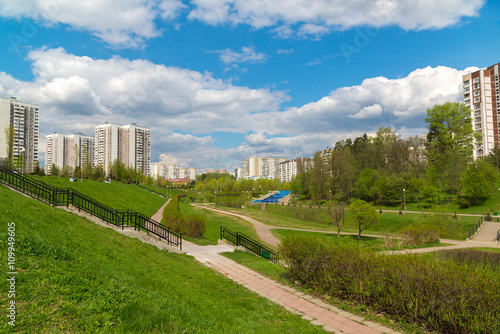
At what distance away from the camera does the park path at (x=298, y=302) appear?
5371 millimetres

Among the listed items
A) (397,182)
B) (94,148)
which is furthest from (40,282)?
(94,148)

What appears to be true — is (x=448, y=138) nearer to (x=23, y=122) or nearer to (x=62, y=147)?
(x=23, y=122)

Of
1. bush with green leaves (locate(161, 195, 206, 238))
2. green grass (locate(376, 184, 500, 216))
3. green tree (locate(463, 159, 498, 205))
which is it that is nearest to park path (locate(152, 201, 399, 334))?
bush with green leaves (locate(161, 195, 206, 238))

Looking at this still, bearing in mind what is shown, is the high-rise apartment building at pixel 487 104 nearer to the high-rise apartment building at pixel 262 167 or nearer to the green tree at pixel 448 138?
the green tree at pixel 448 138

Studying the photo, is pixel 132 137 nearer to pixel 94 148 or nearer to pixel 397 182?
pixel 94 148

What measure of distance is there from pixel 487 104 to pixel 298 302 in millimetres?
82407

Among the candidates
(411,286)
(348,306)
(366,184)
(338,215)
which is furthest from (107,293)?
(366,184)

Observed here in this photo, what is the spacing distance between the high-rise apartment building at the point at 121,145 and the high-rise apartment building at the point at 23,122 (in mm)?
18634

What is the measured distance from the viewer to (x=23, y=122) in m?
73.5

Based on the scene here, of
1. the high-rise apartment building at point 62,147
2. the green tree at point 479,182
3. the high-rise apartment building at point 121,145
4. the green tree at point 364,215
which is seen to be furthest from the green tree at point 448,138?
the high-rise apartment building at point 62,147

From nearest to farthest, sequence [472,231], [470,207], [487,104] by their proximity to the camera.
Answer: [472,231]
[470,207]
[487,104]

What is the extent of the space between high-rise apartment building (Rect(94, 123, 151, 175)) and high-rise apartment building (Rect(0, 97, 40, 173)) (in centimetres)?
1863

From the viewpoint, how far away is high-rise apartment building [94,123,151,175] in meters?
92.4

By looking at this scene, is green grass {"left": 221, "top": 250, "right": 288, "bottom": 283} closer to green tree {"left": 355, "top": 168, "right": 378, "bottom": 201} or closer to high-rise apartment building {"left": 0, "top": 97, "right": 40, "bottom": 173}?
green tree {"left": 355, "top": 168, "right": 378, "bottom": 201}
